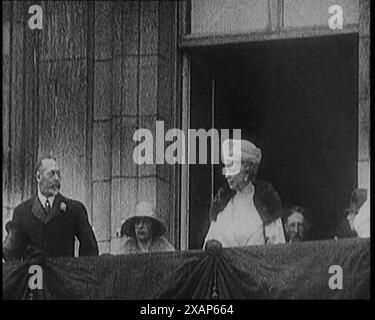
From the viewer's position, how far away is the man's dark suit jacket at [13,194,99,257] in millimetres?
9398

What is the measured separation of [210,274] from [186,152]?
2.23 feet

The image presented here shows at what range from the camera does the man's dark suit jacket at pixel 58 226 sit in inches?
370

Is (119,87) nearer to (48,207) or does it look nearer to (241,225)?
(48,207)

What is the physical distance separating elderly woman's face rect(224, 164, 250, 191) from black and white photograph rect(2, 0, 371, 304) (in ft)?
0.03

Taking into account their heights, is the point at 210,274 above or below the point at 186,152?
below

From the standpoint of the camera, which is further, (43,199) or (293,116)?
(43,199)

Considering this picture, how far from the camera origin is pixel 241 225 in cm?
936

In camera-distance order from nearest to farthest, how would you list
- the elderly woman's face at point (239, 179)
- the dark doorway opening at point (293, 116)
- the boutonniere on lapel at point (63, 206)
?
the dark doorway opening at point (293, 116) < the elderly woman's face at point (239, 179) < the boutonniere on lapel at point (63, 206)

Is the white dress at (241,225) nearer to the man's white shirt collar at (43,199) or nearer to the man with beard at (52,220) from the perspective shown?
the man with beard at (52,220)

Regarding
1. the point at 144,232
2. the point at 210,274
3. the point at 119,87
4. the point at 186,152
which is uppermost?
the point at 119,87

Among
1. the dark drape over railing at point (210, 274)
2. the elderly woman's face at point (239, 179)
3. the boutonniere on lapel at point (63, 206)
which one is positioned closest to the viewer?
the dark drape over railing at point (210, 274)

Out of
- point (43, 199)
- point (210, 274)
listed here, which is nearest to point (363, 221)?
point (210, 274)

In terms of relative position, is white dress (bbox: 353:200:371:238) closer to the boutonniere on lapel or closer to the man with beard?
the man with beard

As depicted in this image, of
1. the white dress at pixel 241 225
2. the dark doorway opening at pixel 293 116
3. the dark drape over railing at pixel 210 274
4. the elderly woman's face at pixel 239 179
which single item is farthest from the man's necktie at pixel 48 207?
the elderly woman's face at pixel 239 179
